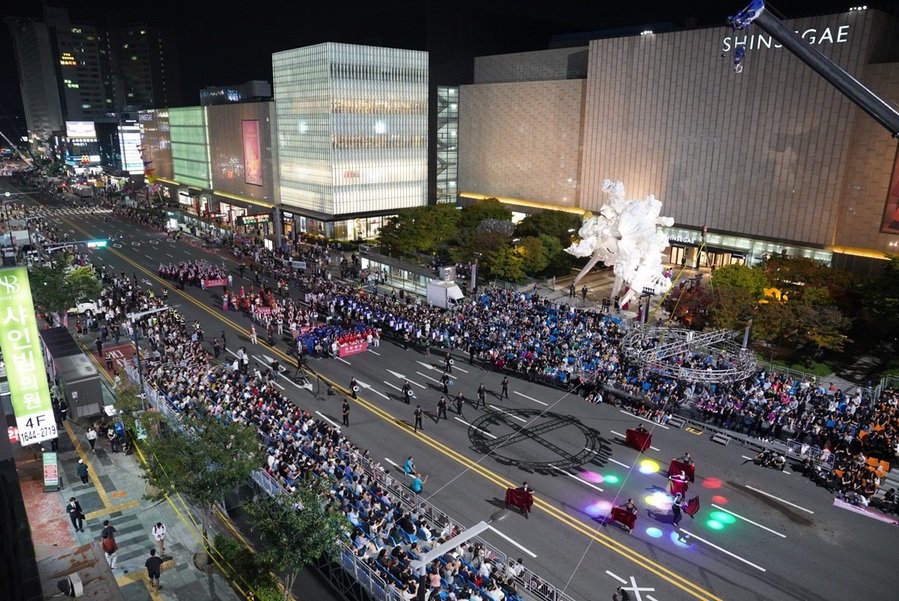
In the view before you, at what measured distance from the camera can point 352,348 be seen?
3728cm

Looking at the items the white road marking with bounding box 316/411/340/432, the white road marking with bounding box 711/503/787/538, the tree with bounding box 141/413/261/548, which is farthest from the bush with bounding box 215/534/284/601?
the white road marking with bounding box 711/503/787/538

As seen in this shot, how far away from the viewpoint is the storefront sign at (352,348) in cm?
3691

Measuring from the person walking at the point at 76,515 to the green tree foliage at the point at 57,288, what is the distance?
2135 centimetres

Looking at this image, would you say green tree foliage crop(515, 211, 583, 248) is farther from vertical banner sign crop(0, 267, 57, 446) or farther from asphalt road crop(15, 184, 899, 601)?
vertical banner sign crop(0, 267, 57, 446)

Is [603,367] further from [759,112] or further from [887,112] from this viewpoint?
[759,112]

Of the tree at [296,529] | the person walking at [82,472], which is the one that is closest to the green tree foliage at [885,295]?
the tree at [296,529]

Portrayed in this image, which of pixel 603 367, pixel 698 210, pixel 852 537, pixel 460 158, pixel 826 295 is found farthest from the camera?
pixel 460 158

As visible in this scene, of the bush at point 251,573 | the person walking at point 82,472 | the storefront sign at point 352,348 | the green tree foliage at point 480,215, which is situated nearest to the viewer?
the bush at point 251,573

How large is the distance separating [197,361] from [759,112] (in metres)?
48.9

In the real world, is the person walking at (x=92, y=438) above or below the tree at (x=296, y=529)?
below

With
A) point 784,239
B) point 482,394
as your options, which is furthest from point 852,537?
point 784,239

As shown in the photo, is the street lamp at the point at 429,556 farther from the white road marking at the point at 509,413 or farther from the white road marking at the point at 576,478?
the white road marking at the point at 509,413

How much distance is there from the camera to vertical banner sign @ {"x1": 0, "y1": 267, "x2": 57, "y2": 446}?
19.2 metres

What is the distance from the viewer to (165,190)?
11950 cm
